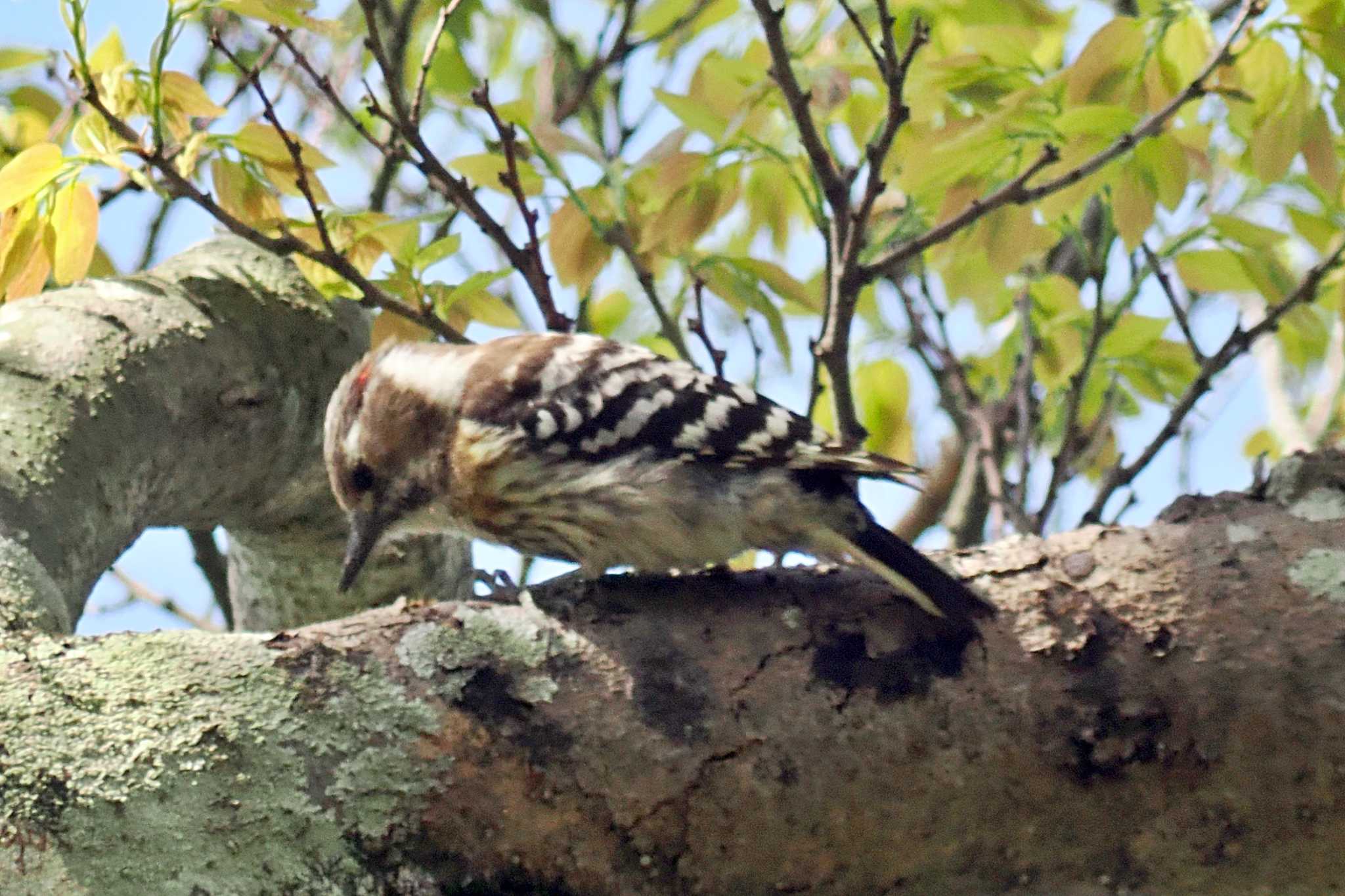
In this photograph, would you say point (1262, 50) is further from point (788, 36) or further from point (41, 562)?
point (41, 562)

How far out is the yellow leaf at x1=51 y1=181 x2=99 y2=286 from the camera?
2475 mm

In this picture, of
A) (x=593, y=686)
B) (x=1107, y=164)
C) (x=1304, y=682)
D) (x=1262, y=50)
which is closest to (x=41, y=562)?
(x=593, y=686)

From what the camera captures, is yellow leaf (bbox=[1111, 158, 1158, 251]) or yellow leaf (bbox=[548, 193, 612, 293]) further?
yellow leaf (bbox=[548, 193, 612, 293])

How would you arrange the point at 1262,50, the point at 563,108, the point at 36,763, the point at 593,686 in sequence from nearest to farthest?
the point at 36,763 < the point at 593,686 < the point at 1262,50 < the point at 563,108

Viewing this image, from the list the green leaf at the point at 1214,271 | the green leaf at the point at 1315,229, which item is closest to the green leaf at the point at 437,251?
the green leaf at the point at 1214,271

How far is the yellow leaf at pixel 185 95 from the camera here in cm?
265

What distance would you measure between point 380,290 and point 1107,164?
1549 millimetres

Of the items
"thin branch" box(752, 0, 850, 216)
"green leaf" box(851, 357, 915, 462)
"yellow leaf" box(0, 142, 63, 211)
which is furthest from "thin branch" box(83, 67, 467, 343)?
"green leaf" box(851, 357, 915, 462)

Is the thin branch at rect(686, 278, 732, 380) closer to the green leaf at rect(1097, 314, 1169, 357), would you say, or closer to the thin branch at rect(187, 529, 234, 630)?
the green leaf at rect(1097, 314, 1169, 357)

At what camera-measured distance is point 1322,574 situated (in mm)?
1979

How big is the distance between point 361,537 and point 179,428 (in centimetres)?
50

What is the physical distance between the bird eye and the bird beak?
0.19 ft

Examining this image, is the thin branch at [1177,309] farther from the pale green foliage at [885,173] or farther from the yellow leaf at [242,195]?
the yellow leaf at [242,195]

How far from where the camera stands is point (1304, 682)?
6.24 ft
